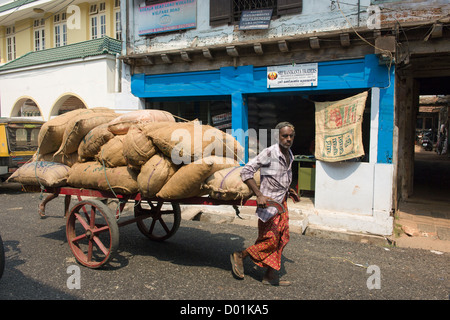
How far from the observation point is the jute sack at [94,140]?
4219 mm

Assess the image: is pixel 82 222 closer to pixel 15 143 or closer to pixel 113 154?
pixel 113 154

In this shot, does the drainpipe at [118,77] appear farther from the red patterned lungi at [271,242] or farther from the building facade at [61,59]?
the red patterned lungi at [271,242]

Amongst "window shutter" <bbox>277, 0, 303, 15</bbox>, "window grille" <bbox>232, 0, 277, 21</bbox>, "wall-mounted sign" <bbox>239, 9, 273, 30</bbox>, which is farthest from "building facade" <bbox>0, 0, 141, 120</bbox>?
"window shutter" <bbox>277, 0, 303, 15</bbox>

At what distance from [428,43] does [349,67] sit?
140 cm

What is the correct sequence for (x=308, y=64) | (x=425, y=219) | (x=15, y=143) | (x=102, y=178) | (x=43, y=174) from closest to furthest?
(x=102, y=178) < (x=43, y=174) < (x=425, y=219) < (x=308, y=64) < (x=15, y=143)

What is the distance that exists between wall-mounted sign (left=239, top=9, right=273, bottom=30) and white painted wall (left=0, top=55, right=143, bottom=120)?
141 inches

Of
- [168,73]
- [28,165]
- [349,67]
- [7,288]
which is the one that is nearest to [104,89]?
[168,73]

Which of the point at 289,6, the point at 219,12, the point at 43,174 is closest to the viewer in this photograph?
the point at 43,174

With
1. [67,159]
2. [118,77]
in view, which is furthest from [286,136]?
[118,77]

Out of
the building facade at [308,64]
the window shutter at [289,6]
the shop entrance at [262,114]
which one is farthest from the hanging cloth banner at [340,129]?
the window shutter at [289,6]

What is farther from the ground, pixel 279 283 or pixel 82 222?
pixel 82 222

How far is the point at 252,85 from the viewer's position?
25.4ft

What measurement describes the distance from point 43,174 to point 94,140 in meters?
0.87

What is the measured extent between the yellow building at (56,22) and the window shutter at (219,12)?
7.54 meters
